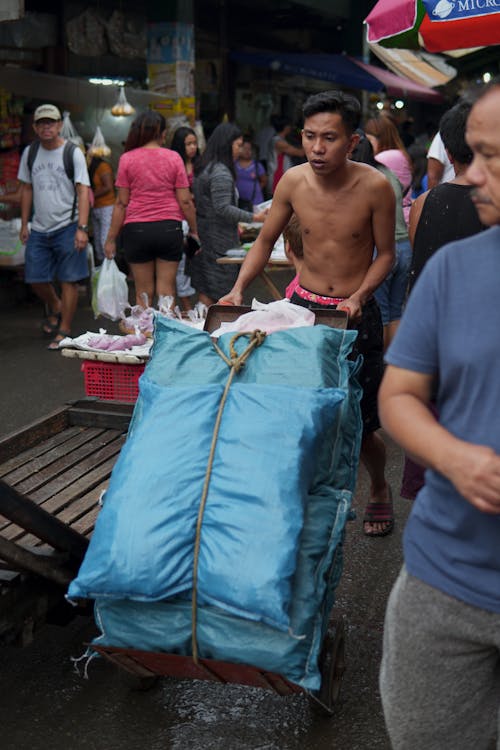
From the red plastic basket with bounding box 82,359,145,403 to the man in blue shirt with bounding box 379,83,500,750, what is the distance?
3.50 m

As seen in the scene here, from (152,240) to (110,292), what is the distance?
87 cm

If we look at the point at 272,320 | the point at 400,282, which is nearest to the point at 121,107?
the point at 400,282

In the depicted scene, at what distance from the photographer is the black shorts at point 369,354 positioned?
4500 millimetres

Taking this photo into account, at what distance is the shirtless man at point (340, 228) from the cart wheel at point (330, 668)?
1.45 metres

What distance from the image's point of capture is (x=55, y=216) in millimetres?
8734

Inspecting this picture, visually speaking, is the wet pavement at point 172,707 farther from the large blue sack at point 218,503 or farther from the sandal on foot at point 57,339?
the sandal on foot at point 57,339

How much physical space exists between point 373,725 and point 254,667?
728 millimetres

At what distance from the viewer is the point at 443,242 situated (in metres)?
3.95

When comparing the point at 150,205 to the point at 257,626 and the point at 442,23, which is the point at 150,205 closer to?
the point at 442,23

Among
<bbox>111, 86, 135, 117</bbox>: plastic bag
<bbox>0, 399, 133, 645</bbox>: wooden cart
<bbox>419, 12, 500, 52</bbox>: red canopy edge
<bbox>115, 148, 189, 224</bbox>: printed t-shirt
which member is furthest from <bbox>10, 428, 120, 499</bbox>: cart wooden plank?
<bbox>111, 86, 135, 117</bbox>: plastic bag

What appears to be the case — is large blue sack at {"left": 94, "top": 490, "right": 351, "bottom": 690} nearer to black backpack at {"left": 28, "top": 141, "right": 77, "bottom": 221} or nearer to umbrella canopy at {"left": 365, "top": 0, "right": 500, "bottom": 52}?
umbrella canopy at {"left": 365, "top": 0, "right": 500, "bottom": 52}

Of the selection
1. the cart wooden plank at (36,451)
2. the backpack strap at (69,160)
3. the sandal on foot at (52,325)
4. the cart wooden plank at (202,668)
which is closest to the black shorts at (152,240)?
the backpack strap at (69,160)

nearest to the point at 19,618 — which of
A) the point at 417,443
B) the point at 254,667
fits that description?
the point at 254,667

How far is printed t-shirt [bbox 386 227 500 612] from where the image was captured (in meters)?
1.88
